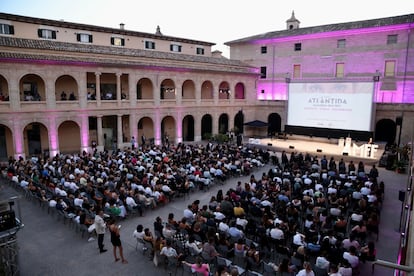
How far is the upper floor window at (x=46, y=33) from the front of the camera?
2991 centimetres

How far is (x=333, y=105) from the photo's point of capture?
105 ft

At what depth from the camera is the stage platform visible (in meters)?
26.7

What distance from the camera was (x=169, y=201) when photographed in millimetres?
16422

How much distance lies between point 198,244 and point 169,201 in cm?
650

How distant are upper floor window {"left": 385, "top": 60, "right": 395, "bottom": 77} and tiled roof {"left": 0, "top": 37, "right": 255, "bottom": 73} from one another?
16.9 meters

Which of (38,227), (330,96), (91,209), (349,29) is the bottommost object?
(38,227)

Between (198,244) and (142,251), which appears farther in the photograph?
(142,251)

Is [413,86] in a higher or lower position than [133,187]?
higher

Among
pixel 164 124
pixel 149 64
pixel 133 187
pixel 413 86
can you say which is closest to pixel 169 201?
pixel 133 187

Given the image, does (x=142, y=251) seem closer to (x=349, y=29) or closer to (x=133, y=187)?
(x=133, y=187)

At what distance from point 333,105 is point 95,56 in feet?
79.1

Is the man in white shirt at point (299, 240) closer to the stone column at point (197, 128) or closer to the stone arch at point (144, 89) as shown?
the stone column at point (197, 128)

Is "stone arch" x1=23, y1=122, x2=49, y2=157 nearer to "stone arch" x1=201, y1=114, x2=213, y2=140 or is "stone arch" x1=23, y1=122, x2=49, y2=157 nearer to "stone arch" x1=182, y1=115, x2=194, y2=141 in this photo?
"stone arch" x1=182, y1=115, x2=194, y2=141

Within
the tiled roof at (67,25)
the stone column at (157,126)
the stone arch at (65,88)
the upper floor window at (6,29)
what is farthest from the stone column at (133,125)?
the upper floor window at (6,29)
